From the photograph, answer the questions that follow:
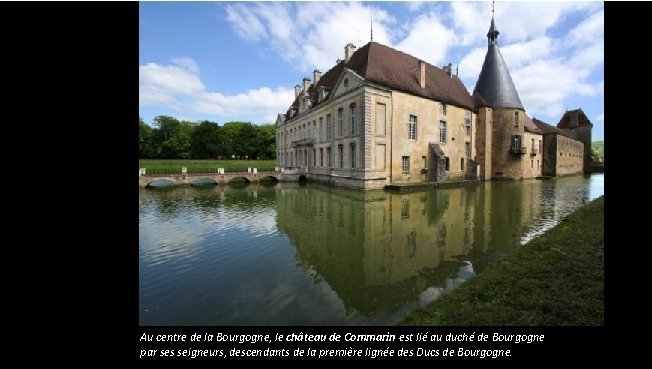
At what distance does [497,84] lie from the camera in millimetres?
30406

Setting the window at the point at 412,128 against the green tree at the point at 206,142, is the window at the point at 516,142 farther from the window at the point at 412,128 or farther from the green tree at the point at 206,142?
the green tree at the point at 206,142

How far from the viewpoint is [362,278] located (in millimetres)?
5730

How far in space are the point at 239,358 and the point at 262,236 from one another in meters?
6.06

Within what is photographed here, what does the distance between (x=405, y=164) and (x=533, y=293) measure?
20.2 metres

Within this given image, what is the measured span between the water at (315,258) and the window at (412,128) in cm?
1158

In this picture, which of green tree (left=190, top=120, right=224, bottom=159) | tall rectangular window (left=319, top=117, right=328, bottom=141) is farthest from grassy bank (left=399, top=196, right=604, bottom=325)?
green tree (left=190, top=120, right=224, bottom=159)

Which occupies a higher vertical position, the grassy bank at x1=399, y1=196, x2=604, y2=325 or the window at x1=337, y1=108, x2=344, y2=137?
the window at x1=337, y1=108, x2=344, y2=137

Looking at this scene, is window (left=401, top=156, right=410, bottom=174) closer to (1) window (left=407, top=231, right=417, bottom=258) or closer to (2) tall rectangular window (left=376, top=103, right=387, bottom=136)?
(2) tall rectangular window (left=376, top=103, right=387, bottom=136)

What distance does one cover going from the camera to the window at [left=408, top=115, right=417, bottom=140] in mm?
23812

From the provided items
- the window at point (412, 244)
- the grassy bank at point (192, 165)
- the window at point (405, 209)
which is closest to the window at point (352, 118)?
the window at point (405, 209)

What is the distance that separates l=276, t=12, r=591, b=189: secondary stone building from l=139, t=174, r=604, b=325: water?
9909 millimetres
